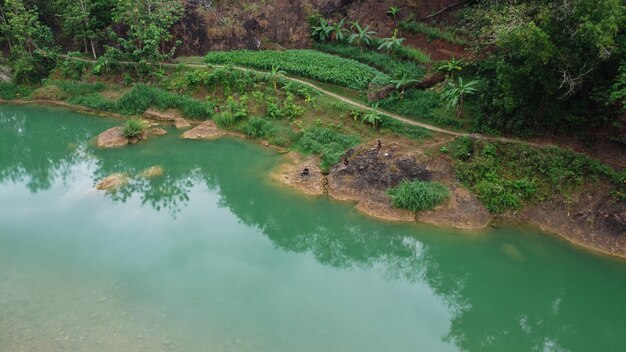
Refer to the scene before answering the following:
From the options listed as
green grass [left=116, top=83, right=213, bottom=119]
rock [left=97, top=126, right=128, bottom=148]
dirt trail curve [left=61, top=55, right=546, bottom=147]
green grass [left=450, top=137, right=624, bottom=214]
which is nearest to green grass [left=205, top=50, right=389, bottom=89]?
dirt trail curve [left=61, top=55, right=546, bottom=147]

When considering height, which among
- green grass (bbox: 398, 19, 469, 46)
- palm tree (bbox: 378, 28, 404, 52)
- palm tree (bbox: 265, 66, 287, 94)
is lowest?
palm tree (bbox: 265, 66, 287, 94)

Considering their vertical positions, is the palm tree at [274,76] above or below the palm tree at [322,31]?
below

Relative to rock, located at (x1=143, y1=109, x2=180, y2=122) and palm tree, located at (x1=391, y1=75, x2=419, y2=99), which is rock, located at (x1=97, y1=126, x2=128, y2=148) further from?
palm tree, located at (x1=391, y1=75, x2=419, y2=99)

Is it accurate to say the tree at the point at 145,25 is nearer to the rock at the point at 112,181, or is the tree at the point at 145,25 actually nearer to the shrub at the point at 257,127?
the shrub at the point at 257,127

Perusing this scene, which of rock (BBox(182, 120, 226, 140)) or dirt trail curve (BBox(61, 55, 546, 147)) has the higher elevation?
dirt trail curve (BBox(61, 55, 546, 147))

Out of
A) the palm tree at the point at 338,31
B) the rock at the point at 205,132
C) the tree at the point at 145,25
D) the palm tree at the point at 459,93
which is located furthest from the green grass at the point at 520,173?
the tree at the point at 145,25
